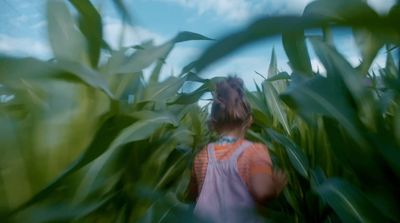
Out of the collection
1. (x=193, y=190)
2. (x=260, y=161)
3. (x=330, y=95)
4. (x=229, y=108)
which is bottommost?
(x=193, y=190)

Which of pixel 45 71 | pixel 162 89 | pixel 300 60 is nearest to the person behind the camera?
pixel 45 71

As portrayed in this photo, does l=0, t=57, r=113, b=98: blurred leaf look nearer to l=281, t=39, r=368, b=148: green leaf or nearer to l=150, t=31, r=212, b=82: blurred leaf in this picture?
l=150, t=31, r=212, b=82: blurred leaf

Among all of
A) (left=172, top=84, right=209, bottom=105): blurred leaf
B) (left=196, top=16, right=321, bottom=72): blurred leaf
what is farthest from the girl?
(left=196, top=16, right=321, bottom=72): blurred leaf

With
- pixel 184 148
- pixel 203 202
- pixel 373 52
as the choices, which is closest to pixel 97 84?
pixel 373 52

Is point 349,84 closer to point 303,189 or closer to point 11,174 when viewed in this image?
point 11,174

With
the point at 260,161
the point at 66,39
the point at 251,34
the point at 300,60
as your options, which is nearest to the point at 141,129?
the point at 66,39

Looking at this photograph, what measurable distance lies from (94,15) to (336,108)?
0.28 metres

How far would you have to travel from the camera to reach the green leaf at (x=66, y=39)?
0.60m

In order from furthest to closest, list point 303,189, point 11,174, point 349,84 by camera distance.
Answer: point 303,189 < point 349,84 < point 11,174

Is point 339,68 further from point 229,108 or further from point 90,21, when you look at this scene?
point 229,108

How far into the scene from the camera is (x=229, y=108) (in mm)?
1474

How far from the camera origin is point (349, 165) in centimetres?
55

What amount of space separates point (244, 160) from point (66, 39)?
0.78m

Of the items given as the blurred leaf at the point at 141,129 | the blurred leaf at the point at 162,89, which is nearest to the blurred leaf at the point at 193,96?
the blurred leaf at the point at 162,89
